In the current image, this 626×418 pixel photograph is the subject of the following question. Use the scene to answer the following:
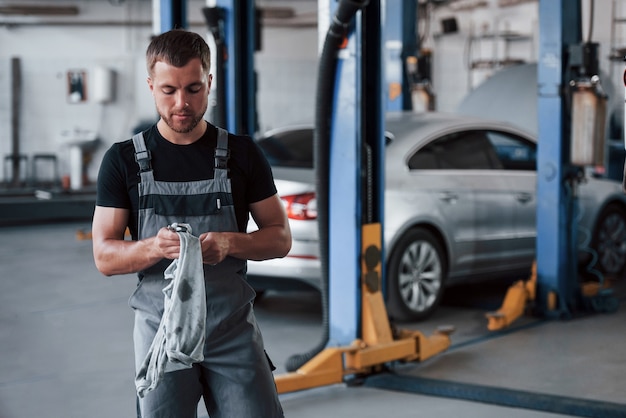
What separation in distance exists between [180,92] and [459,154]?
192 inches

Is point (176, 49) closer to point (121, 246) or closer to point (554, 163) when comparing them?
point (121, 246)

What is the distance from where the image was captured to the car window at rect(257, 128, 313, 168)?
645 cm

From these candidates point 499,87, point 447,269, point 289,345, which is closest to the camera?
point 289,345

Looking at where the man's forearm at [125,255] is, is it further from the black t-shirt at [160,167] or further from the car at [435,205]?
the car at [435,205]

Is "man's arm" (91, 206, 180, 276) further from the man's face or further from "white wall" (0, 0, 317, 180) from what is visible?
"white wall" (0, 0, 317, 180)

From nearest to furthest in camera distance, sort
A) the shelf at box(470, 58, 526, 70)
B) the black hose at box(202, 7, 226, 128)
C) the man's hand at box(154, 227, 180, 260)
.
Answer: the man's hand at box(154, 227, 180, 260), the black hose at box(202, 7, 226, 128), the shelf at box(470, 58, 526, 70)

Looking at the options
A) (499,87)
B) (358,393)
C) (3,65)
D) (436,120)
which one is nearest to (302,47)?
(3,65)

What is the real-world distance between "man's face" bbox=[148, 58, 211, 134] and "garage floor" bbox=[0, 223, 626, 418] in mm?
2524

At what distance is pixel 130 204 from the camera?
2.41m

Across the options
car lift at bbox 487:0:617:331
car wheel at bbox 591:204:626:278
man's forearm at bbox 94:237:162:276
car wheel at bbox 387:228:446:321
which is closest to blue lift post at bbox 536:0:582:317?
car lift at bbox 487:0:617:331

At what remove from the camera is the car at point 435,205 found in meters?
6.03

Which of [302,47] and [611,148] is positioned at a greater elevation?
[302,47]

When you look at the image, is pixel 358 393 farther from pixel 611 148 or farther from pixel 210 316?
pixel 611 148

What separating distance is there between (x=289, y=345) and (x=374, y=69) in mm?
1962
